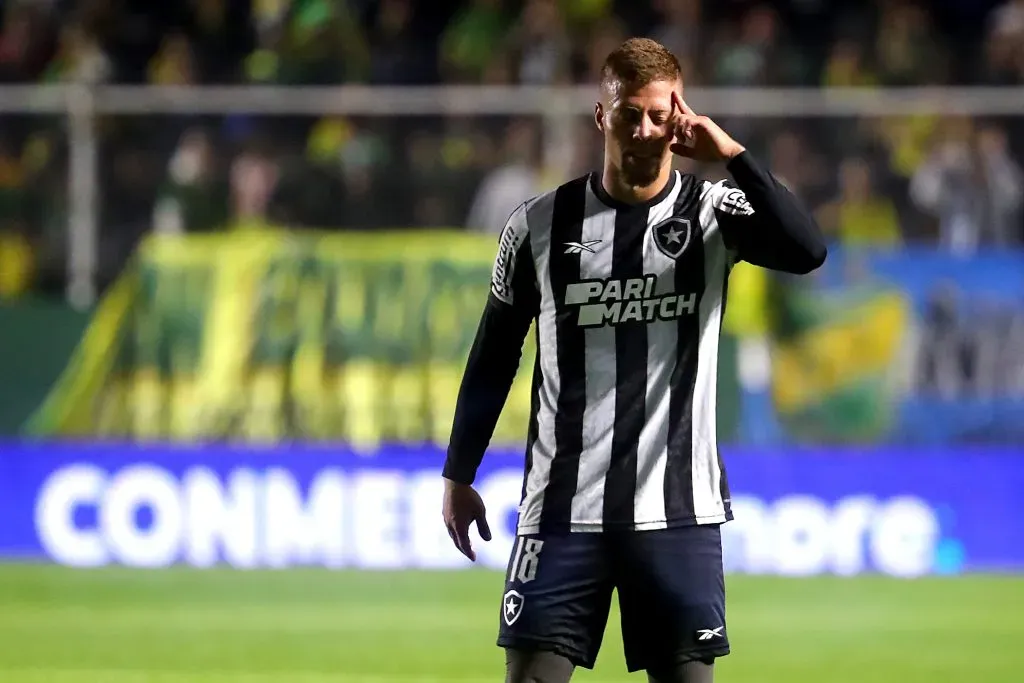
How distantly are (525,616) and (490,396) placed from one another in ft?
1.80

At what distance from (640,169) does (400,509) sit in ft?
22.6

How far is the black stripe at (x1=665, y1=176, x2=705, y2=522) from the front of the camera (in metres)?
4.35

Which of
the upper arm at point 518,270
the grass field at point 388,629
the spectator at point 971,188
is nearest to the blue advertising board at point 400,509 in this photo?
the grass field at point 388,629

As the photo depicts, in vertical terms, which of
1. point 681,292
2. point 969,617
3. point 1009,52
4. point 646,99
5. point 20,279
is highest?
point 1009,52

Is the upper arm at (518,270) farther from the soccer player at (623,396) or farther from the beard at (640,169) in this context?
the beard at (640,169)

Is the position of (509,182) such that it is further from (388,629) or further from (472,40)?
(388,629)

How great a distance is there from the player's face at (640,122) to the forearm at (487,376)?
0.50 meters

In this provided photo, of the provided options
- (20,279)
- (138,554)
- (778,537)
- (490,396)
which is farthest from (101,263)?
(490,396)

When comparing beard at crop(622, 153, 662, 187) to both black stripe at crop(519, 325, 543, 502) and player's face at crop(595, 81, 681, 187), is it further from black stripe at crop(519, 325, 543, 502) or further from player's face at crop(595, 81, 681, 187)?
black stripe at crop(519, 325, 543, 502)

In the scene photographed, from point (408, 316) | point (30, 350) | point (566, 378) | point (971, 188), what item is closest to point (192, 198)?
point (30, 350)

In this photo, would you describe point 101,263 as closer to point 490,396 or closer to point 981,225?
point 981,225

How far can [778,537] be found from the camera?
10.8 meters

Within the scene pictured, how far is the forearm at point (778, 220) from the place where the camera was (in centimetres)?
415

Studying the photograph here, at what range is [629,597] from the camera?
14.1 ft
